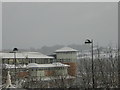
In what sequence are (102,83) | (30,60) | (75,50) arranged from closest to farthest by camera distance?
1. (102,83)
2. (30,60)
3. (75,50)

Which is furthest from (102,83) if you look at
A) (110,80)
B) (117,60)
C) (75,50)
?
(75,50)

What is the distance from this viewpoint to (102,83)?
51.1ft

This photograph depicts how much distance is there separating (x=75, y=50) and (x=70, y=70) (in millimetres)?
9639

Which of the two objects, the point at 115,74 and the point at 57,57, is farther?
the point at 57,57

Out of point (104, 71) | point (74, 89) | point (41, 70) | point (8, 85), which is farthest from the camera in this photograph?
point (41, 70)

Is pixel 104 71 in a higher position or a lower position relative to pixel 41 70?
higher

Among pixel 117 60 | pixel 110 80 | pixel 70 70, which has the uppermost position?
pixel 117 60

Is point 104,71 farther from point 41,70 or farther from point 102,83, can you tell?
point 41,70

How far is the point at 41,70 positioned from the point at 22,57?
8.24m

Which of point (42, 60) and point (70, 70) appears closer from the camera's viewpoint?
point (70, 70)

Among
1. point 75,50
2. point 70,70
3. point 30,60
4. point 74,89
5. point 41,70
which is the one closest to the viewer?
point 74,89

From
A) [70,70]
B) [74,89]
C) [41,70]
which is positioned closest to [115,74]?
[74,89]

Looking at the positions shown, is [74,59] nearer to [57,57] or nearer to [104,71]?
[57,57]

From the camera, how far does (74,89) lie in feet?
45.4
